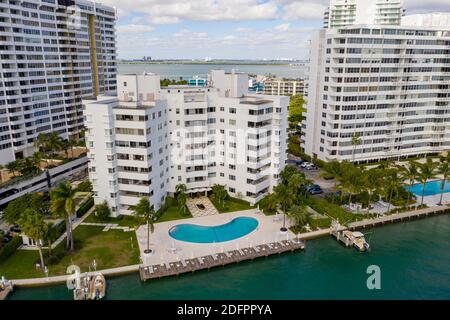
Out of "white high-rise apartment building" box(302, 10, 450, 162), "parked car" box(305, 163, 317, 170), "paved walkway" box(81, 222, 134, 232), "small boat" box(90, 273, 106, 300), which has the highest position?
"white high-rise apartment building" box(302, 10, 450, 162)

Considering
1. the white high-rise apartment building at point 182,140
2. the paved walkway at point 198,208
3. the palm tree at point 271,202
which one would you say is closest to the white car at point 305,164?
the white high-rise apartment building at point 182,140

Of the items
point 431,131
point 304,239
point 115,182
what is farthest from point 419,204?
point 115,182

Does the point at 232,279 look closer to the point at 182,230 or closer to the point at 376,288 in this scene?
the point at 182,230

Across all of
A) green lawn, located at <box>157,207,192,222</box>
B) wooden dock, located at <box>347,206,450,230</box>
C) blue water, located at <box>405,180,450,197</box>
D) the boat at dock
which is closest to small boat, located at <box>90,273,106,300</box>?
the boat at dock

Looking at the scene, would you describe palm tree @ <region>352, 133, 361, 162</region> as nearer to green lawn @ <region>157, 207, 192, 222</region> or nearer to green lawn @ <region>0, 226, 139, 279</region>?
green lawn @ <region>157, 207, 192, 222</region>

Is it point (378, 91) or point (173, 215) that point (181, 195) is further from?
point (378, 91)

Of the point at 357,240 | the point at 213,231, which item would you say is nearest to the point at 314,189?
the point at 357,240
